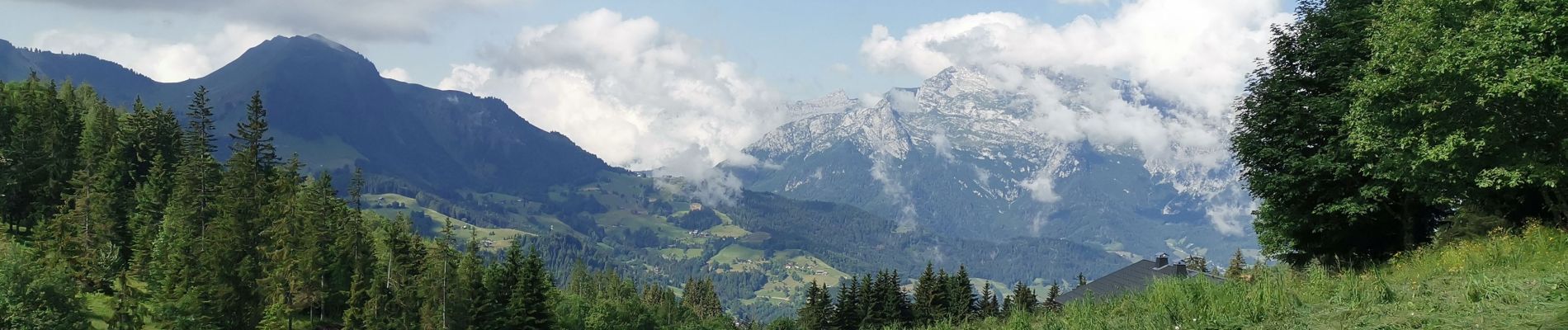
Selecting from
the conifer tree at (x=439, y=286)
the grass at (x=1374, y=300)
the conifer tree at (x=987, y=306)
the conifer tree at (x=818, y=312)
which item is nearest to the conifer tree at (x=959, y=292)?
the conifer tree at (x=987, y=306)

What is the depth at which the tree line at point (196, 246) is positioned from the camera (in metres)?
70.9

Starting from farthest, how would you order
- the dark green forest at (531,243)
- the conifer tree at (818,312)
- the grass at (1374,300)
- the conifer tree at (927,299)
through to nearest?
the conifer tree at (818,312) < the conifer tree at (927,299) < the dark green forest at (531,243) < the grass at (1374,300)

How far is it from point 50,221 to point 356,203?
28.1m

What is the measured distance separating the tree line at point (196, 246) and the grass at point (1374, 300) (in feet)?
221

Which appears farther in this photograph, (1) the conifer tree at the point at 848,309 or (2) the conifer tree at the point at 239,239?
(1) the conifer tree at the point at 848,309

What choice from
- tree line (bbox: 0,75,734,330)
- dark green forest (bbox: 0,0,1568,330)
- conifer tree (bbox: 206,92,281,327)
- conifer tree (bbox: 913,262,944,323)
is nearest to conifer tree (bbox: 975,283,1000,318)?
dark green forest (bbox: 0,0,1568,330)

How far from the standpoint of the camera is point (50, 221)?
86875 mm

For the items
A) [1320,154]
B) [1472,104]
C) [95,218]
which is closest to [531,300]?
[95,218]

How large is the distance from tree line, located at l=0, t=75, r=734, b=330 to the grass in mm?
67297

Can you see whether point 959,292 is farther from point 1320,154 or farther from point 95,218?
point 95,218

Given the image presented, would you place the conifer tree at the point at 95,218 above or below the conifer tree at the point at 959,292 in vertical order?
above

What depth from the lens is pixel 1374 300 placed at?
14906 mm

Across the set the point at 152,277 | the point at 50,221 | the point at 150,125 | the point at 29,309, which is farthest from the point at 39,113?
the point at 29,309

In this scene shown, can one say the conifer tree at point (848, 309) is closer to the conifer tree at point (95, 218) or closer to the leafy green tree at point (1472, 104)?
the conifer tree at point (95, 218)
